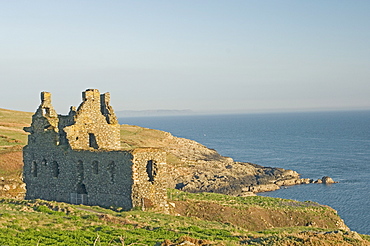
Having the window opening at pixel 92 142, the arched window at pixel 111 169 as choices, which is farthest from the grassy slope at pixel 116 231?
the window opening at pixel 92 142

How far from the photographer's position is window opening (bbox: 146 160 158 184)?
29.6 metres

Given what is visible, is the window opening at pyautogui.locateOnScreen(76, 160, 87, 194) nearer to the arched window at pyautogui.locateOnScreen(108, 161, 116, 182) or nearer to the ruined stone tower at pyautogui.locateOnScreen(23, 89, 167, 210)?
the ruined stone tower at pyautogui.locateOnScreen(23, 89, 167, 210)

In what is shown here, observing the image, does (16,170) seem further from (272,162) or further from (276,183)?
(272,162)

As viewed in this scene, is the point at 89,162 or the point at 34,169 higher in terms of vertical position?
the point at 89,162

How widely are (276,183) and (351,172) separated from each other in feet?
65.2

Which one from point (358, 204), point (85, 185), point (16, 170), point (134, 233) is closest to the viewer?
point (134, 233)

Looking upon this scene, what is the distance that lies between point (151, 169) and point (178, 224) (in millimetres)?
5335

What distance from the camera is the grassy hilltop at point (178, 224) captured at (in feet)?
59.9

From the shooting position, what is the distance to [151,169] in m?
29.6

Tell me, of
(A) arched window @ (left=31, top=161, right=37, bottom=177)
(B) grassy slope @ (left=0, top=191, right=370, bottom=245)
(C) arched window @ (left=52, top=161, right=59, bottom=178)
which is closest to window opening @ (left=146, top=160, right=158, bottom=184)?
(B) grassy slope @ (left=0, top=191, right=370, bottom=245)

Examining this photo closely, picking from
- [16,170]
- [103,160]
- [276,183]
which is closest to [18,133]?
[16,170]

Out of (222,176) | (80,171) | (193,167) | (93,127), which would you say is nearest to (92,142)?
(93,127)

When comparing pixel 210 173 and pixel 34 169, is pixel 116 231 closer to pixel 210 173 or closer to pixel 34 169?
pixel 34 169

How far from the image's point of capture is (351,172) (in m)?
91.6
